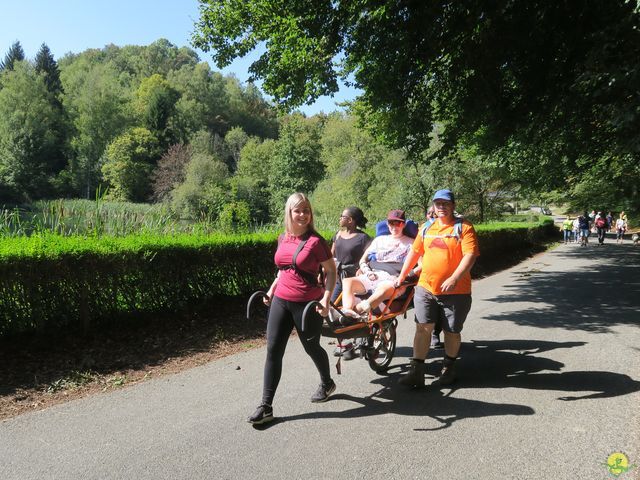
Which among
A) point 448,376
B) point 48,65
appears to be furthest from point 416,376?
point 48,65

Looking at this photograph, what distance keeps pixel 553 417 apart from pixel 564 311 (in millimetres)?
5439

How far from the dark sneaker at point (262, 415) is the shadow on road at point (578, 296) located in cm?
535

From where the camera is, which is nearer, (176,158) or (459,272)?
(459,272)

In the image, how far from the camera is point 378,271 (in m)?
5.50

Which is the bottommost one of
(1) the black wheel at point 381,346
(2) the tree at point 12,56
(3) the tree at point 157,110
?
(1) the black wheel at point 381,346

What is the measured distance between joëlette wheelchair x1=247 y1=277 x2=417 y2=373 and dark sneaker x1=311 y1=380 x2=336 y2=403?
35cm

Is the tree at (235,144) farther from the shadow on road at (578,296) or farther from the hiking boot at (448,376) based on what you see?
the hiking boot at (448,376)

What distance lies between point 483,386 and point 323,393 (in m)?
1.71

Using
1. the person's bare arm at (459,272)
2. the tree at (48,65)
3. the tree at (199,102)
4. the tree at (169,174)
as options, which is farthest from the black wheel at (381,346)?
the tree at (48,65)

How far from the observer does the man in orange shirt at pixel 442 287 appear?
4762 millimetres

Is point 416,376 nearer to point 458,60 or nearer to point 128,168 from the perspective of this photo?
point 458,60

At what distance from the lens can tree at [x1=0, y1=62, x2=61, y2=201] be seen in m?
57.7

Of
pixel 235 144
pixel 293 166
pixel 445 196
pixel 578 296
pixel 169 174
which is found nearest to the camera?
pixel 445 196

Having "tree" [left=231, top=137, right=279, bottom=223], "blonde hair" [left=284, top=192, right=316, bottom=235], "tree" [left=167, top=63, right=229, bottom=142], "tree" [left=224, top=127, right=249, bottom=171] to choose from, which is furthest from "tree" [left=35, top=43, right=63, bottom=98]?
"blonde hair" [left=284, top=192, right=316, bottom=235]
